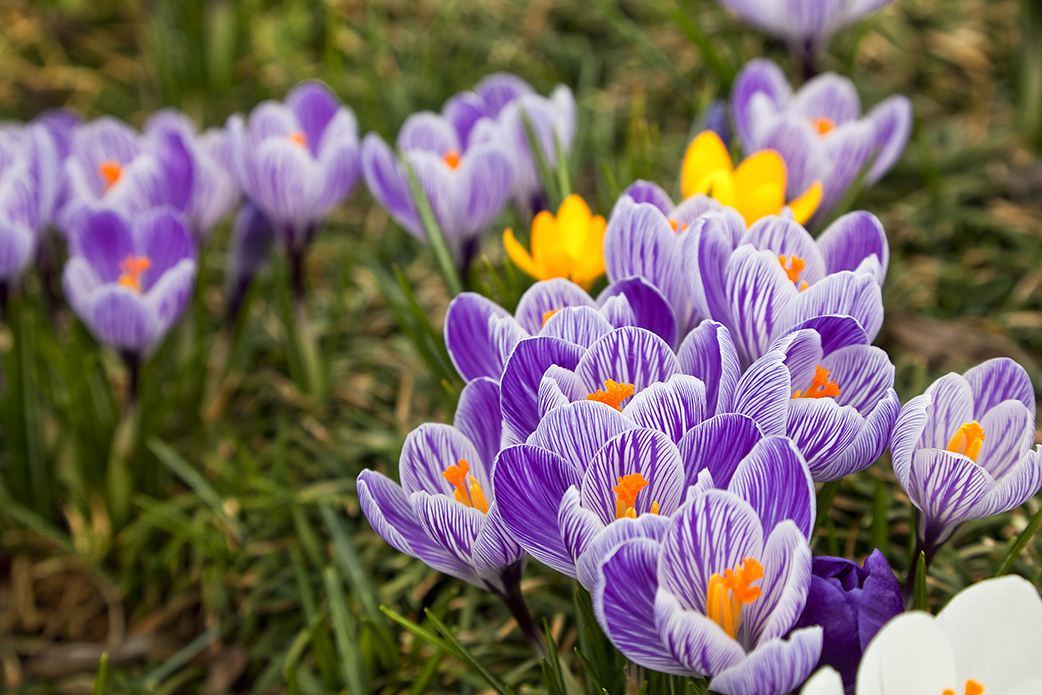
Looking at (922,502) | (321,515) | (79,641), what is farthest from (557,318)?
(79,641)

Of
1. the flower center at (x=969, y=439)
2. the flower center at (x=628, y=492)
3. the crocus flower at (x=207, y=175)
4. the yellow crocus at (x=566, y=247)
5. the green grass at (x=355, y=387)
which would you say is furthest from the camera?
the crocus flower at (x=207, y=175)

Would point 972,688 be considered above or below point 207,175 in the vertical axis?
above

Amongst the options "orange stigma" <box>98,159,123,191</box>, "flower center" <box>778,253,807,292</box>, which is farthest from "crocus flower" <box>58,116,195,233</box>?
"flower center" <box>778,253,807,292</box>

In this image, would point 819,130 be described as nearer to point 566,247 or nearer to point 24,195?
point 566,247

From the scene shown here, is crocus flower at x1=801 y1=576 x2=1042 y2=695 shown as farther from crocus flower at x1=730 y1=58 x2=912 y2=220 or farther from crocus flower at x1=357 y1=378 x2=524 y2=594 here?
crocus flower at x1=730 y1=58 x2=912 y2=220

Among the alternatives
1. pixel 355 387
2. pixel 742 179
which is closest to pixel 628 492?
pixel 742 179

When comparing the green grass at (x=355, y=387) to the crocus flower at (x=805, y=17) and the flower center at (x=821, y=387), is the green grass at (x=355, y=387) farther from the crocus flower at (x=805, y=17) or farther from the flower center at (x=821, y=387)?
the flower center at (x=821, y=387)

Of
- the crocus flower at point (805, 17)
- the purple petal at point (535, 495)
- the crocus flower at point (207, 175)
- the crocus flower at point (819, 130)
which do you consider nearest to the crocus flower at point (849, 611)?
the purple petal at point (535, 495)
